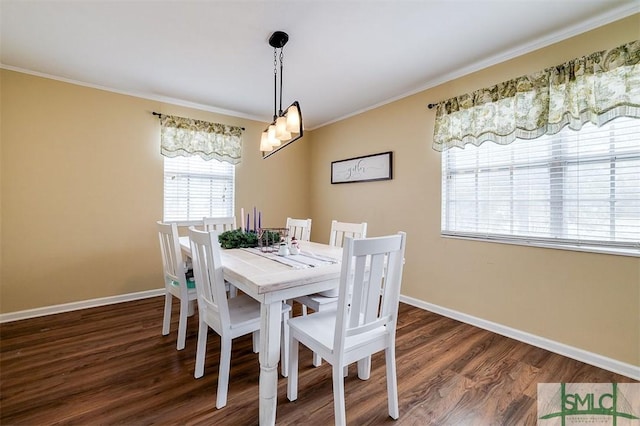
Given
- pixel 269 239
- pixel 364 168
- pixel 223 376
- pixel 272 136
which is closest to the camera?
pixel 223 376

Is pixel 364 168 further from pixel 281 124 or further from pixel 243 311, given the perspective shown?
pixel 243 311

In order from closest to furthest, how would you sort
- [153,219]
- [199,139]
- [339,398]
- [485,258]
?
[339,398] < [485,258] < [153,219] < [199,139]

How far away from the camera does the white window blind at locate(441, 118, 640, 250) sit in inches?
75.9

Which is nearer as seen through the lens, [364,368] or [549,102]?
[364,368]

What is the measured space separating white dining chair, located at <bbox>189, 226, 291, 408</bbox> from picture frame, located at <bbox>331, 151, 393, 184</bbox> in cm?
223

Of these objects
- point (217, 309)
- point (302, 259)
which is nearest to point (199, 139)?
point (302, 259)

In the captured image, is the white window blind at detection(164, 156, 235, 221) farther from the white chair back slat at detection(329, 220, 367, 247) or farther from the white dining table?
the white dining table

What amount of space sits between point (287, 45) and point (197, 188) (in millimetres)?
2173

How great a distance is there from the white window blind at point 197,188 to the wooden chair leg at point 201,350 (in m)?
2.14

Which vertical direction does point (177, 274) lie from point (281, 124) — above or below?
below

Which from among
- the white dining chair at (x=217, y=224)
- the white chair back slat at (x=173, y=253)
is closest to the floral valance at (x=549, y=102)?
the white dining chair at (x=217, y=224)

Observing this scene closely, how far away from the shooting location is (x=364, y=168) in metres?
3.74

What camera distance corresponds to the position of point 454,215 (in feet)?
9.45

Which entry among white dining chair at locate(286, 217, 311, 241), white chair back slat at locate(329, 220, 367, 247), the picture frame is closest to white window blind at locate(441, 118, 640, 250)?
the picture frame
